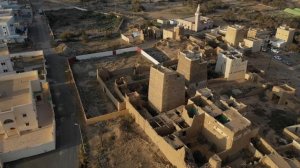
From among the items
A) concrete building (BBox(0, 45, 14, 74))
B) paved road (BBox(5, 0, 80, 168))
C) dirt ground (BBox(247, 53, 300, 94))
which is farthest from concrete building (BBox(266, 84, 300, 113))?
concrete building (BBox(0, 45, 14, 74))

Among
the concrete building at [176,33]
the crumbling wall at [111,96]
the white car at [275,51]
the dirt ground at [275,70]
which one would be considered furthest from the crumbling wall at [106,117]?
the white car at [275,51]

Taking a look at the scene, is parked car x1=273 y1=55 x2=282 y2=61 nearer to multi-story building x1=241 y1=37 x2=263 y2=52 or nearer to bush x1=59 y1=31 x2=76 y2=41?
multi-story building x1=241 y1=37 x2=263 y2=52

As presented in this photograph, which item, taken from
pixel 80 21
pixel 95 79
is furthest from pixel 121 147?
pixel 80 21

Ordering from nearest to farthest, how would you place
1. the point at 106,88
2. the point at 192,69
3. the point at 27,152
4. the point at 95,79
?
the point at 27,152 → the point at 192,69 → the point at 106,88 → the point at 95,79

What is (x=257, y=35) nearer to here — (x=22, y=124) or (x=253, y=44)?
(x=253, y=44)

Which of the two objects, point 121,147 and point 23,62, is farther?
point 23,62
